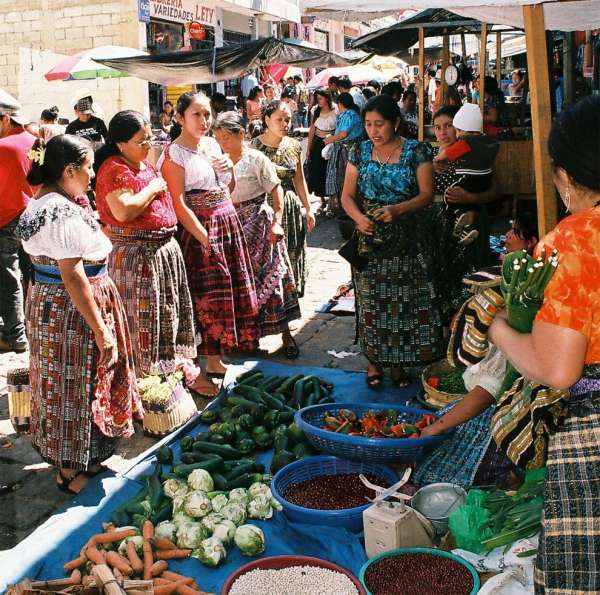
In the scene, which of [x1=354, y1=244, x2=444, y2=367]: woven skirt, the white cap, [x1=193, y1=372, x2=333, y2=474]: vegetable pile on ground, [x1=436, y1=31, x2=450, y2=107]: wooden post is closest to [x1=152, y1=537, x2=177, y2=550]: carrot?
[x1=193, y1=372, x2=333, y2=474]: vegetable pile on ground

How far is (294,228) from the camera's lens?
648 centimetres

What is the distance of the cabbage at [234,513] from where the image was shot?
3.33 metres

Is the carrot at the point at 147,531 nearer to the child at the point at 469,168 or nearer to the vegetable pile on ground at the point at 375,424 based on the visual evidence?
the vegetable pile on ground at the point at 375,424

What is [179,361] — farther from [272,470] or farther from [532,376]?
[532,376]

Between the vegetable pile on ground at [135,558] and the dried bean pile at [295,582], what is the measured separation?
0.74 feet

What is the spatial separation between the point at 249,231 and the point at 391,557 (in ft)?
10.8

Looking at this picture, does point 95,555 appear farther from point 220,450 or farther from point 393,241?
point 393,241

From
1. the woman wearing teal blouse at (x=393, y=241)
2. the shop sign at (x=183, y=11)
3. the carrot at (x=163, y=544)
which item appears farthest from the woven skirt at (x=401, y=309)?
the shop sign at (x=183, y=11)

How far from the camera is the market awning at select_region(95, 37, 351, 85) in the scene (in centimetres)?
764

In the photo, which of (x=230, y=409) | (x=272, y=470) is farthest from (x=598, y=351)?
(x=230, y=409)

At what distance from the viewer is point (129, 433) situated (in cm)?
403

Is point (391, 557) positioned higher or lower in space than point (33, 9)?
lower

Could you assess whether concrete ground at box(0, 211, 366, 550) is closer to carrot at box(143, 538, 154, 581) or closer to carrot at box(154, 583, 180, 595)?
carrot at box(143, 538, 154, 581)

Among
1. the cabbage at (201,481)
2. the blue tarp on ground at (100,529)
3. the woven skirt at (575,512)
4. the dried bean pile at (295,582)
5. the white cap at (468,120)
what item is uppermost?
the white cap at (468,120)
